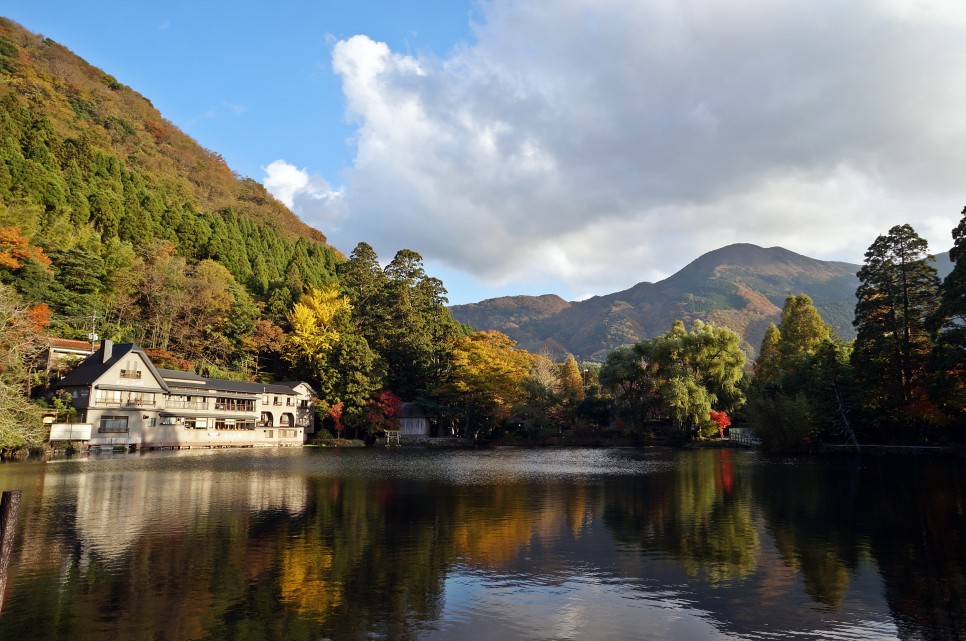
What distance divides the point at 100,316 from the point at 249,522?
1657 inches

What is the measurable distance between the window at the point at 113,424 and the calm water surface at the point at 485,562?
20831mm

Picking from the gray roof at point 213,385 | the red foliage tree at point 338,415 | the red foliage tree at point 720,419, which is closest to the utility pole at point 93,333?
the gray roof at point 213,385

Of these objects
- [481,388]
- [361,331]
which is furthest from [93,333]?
[481,388]

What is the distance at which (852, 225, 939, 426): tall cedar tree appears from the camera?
35875mm

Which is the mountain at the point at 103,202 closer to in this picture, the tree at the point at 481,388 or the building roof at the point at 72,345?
the building roof at the point at 72,345

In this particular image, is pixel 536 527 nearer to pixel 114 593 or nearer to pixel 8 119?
pixel 114 593

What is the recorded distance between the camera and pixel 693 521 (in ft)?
49.2

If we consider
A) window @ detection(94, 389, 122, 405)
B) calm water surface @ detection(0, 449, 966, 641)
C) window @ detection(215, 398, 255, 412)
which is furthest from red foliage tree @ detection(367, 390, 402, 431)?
calm water surface @ detection(0, 449, 966, 641)

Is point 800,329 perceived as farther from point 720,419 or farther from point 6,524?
point 6,524

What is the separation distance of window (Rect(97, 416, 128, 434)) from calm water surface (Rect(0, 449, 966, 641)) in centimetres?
2083

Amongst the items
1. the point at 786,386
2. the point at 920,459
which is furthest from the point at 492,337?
the point at 920,459

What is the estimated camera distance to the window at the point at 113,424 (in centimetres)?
4038

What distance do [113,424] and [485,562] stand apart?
40122 mm

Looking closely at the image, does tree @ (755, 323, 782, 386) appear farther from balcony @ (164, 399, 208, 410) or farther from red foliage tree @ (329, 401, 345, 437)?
balcony @ (164, 399, 208, 410)
